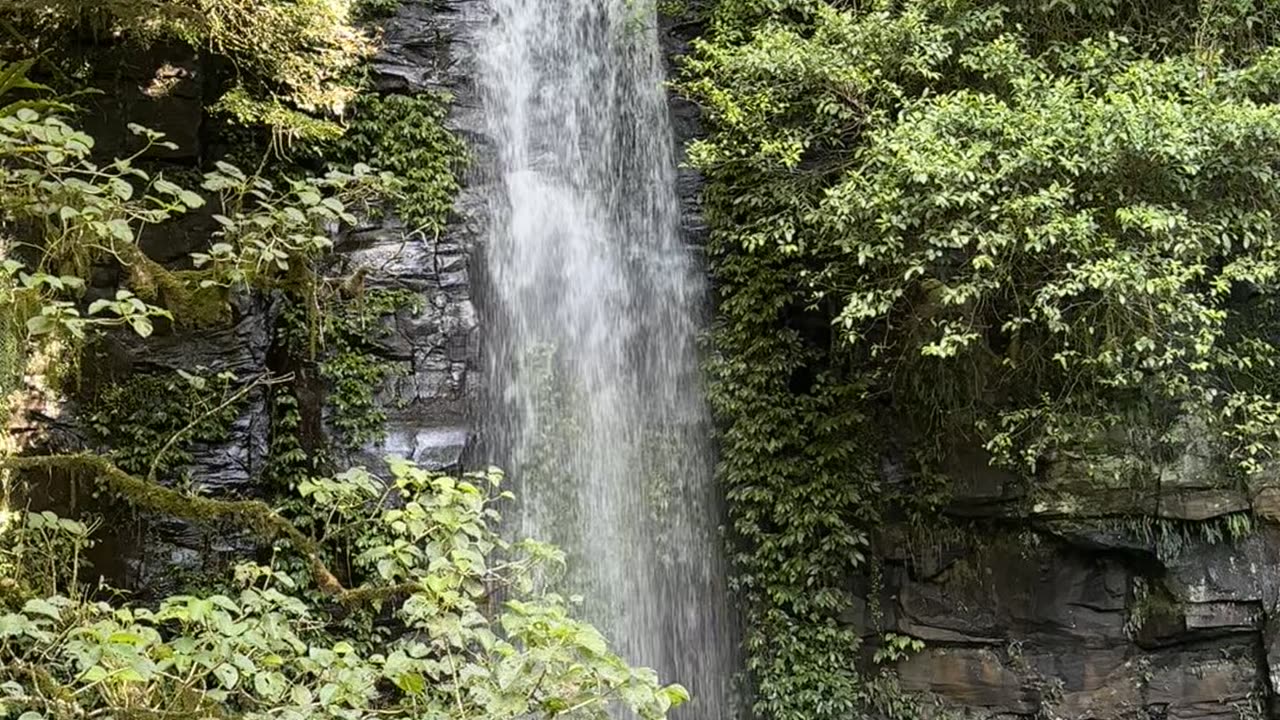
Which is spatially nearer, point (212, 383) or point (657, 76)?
point (212, 383)

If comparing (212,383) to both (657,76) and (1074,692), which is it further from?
(1074,692)

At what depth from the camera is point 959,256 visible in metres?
6.18

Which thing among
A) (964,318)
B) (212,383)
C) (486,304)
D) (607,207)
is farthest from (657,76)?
(212,383)

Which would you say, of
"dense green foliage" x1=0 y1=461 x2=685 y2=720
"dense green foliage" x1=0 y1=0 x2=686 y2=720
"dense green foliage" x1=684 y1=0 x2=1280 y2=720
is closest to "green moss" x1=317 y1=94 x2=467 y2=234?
"dense green foliage" x1=0 y1=0 x2=686 y2=720

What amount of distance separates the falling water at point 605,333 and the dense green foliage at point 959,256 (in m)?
0.48

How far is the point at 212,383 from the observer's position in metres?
7.04

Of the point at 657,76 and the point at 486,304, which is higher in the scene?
the point at 657,76

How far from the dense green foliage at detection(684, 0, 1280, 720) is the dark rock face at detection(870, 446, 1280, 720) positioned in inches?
10.8

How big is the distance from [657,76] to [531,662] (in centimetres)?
715

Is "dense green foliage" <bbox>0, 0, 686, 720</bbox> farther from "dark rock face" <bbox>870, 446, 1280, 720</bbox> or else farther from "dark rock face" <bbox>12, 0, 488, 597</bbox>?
"dark rock face" <bbox>870, 446, 1280, 720</bbox>

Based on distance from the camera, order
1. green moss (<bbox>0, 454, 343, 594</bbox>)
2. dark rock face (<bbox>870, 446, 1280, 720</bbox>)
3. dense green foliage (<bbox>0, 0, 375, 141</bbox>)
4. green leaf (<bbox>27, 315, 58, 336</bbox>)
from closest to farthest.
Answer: green leaf (<bbox>27, 315, 58, 336</bbox>) < green moss (<bbox>0, 454, 343, 594</bbox>) < dense green foliage (<bbox>0, 0, 375, 141</bbox>) < dark rock face (<bbox>870, 446, 1280, 720</bbox>)

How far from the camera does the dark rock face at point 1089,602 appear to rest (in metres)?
6.47

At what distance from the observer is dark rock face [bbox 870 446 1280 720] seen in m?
6.47

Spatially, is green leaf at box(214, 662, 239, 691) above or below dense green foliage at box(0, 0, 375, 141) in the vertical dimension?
below
